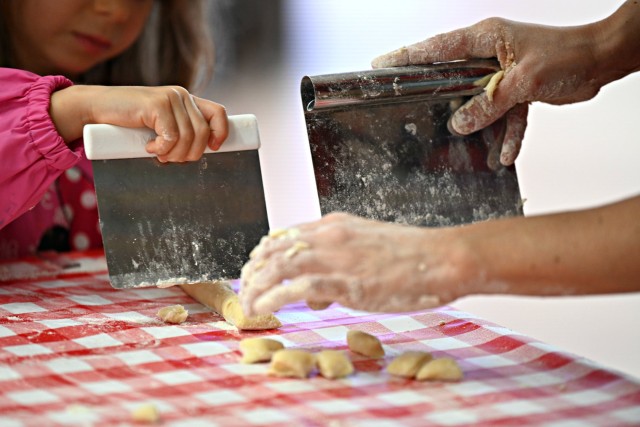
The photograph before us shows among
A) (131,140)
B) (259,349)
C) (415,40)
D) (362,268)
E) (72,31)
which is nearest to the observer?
(362,268)

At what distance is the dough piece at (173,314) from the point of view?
53.6 inches

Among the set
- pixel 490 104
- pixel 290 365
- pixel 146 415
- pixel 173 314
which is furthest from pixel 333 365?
pixel 490 104

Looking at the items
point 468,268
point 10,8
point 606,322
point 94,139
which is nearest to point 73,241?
point 10,8

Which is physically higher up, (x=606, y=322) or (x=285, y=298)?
(x=285, y=298)

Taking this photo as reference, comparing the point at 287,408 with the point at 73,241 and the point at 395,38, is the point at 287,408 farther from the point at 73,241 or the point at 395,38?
the point at 395,38

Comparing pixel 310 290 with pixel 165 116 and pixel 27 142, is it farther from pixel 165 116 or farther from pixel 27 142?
pixel 27 142

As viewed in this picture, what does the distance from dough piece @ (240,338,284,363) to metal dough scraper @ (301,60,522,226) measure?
1.06 ft

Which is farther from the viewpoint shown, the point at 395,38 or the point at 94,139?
the point at 395,38

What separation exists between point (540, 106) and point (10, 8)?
3.38 metres

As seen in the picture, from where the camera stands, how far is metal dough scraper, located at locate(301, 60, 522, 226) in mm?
1421

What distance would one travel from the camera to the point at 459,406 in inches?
39.1

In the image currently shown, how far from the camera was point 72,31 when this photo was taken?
6.10 ft

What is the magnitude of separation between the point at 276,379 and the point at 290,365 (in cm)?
3

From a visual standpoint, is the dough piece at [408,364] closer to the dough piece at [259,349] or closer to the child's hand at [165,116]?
the dough piece at [259,349]
